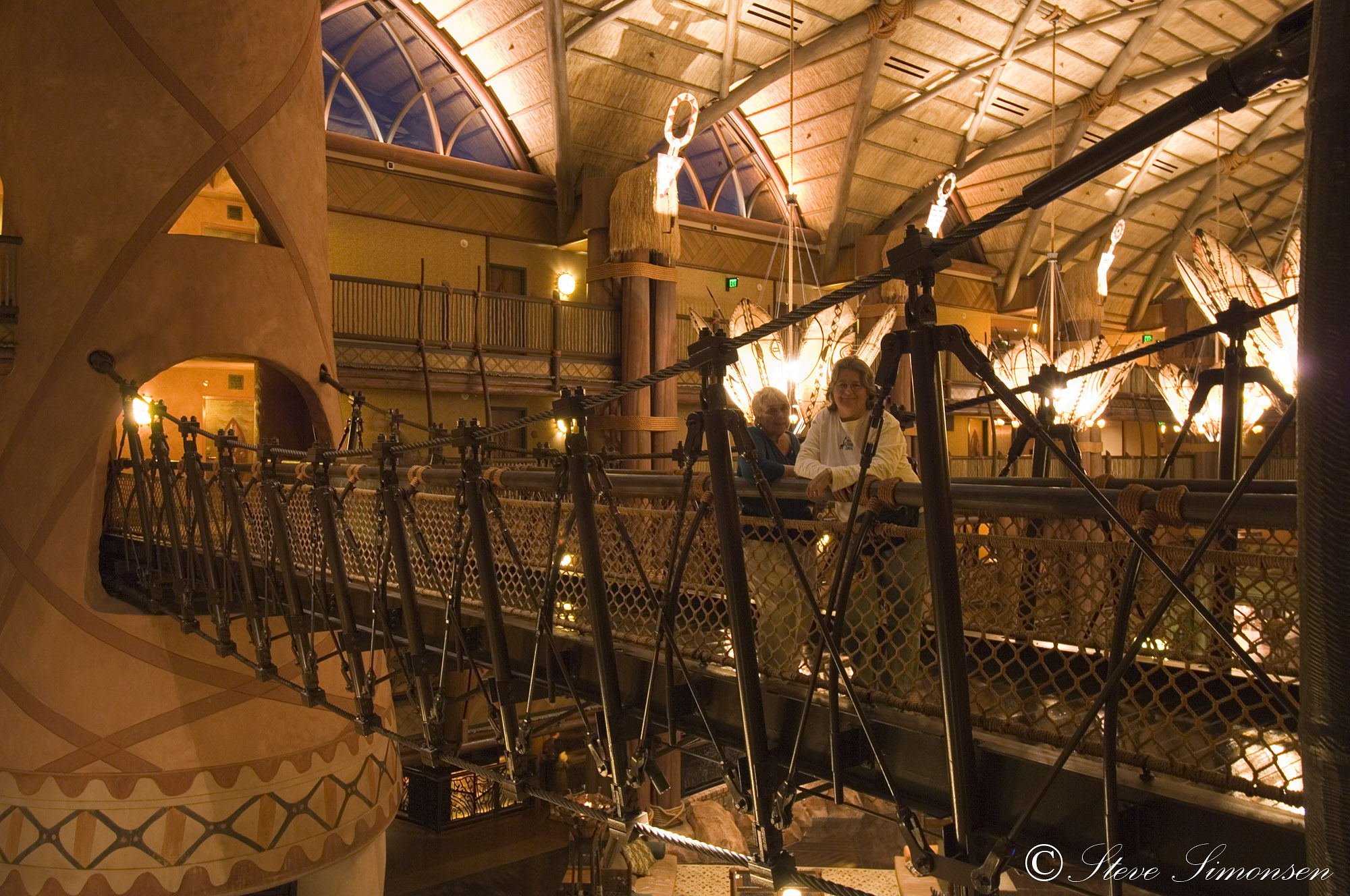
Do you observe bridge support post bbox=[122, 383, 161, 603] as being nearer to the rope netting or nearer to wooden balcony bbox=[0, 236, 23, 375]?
wooden balcony bbox=[0, 236, 23, 375]

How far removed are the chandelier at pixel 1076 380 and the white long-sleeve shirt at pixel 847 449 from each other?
748 cm

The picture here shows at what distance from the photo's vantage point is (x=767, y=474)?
2.95m

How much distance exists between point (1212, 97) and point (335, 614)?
5.00 m

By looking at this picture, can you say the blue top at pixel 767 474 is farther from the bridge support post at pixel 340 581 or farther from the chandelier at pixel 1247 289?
the chandelier at pixel 1247 289

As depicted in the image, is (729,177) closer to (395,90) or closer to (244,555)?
(395,90)

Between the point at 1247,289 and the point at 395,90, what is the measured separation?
977 cm

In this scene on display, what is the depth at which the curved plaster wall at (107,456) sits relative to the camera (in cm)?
654

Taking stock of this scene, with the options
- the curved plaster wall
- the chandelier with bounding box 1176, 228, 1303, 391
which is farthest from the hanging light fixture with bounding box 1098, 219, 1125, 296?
the curved plaster wall

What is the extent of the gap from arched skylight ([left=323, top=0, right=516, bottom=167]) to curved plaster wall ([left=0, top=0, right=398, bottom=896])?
5408 millimetres

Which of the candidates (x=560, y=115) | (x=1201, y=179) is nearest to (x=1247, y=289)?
(x=560, y=115)

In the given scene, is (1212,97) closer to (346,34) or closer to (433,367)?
(433,367)

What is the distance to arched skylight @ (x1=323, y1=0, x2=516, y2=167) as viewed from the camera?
1194cm

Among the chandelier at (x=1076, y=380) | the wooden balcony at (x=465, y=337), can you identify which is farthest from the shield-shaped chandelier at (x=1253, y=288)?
the wooden balcony at (x=465, y=337)

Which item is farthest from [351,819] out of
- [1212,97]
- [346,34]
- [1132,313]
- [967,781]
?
[1132,313]
